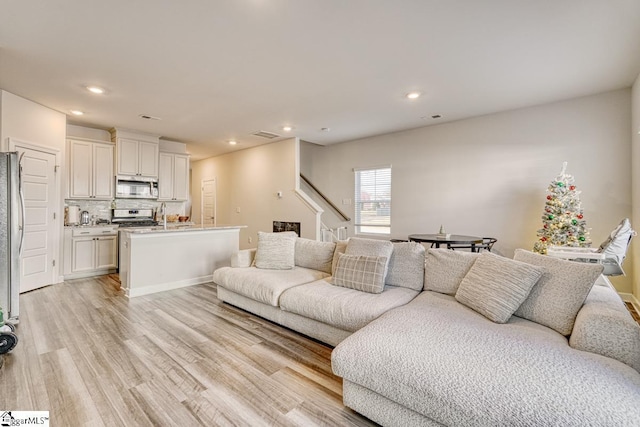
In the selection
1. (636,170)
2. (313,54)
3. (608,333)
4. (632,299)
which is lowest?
(632,299)

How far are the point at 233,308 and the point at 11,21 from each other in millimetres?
3343

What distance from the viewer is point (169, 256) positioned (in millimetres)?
4359

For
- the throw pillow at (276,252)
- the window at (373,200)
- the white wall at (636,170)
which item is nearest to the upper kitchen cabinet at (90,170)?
the throw pillow at (276,252)

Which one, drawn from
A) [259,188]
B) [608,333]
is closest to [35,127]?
[259,188]

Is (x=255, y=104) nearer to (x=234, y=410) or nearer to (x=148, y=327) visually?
(x=148, y=327)

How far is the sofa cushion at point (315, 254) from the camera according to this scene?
11.6 ft

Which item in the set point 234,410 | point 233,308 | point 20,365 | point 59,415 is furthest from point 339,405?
point 20,365

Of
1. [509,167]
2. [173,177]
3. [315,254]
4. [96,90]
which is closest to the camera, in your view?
[315,254]

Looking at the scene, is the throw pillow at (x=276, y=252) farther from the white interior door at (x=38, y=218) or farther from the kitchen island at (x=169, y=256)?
the white interior door at (x=38, y=218)

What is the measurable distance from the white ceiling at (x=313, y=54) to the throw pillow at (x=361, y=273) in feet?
6.70

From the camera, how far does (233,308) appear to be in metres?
3.58

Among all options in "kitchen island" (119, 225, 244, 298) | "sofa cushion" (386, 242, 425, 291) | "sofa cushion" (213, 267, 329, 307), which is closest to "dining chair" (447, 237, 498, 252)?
"sofa cushion" (386, 242, 425, 291)

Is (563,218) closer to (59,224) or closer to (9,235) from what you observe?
(9,235)

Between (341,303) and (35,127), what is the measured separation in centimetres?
517
